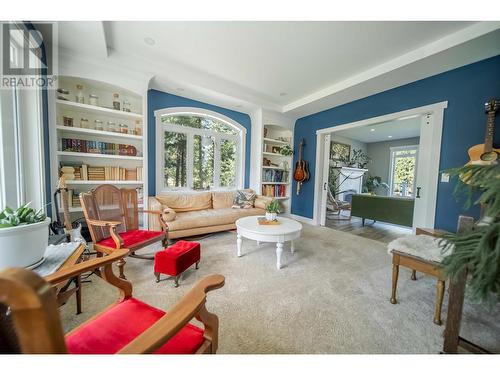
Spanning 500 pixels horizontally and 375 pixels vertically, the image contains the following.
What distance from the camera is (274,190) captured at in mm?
4750

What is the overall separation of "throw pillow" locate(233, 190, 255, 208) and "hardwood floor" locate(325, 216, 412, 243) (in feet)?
6.59

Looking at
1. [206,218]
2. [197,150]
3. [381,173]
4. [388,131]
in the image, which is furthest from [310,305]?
[381,173]

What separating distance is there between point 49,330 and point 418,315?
2.18m

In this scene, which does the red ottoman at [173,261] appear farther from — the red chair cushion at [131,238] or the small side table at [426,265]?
the small side table at [426,265]

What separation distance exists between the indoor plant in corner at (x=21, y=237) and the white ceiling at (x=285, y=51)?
7.11 feet

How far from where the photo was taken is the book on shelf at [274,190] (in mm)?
4641

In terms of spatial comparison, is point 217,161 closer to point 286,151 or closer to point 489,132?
point 286,151

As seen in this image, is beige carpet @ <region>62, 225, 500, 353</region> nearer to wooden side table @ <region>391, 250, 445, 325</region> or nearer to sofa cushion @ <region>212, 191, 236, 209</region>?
wooden side table @ <region>391, 250, 445, 325</region>

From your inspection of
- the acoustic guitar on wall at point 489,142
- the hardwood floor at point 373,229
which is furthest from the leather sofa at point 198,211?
the acoustic guitar on wall at point 489,142

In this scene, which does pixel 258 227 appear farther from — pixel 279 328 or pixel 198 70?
pixel 198 70

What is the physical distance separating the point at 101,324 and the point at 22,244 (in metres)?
0.49

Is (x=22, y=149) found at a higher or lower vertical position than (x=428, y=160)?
lower

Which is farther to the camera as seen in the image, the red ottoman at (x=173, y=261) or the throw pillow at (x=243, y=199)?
the throw pillow at (x=243, y=199)
